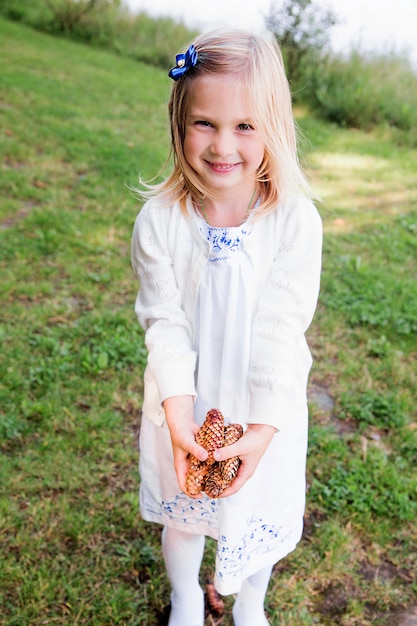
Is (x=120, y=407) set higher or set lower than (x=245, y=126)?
lower

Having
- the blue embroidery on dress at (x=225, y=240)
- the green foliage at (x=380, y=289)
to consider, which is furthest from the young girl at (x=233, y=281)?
the green foliage at (x=380, y=289)

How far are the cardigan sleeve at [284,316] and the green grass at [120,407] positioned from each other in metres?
0.90

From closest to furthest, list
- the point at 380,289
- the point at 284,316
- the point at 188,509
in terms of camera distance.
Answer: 1. the point at 284,316
2. the point at 188,509
3. the point at 380,289

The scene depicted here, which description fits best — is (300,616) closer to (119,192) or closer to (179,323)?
(179,323)

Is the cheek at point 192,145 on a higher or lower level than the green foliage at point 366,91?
higher

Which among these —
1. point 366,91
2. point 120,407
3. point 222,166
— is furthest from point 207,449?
point 366,91

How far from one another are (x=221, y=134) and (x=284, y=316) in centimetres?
44

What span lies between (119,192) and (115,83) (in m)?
3.78

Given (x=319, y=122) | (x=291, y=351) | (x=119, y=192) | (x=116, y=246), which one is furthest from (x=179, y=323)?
(x=319, y=122)

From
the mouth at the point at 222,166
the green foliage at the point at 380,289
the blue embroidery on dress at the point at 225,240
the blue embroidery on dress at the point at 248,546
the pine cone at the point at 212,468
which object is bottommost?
the green foliage at the point at 380,289

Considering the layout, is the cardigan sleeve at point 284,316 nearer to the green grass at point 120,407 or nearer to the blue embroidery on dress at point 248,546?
the blue embroidery on dress at point 248,546

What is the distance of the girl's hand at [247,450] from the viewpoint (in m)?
1.28

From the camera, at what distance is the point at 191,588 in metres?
1.79

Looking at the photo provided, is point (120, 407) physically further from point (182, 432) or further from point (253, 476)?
point (182, 432)
